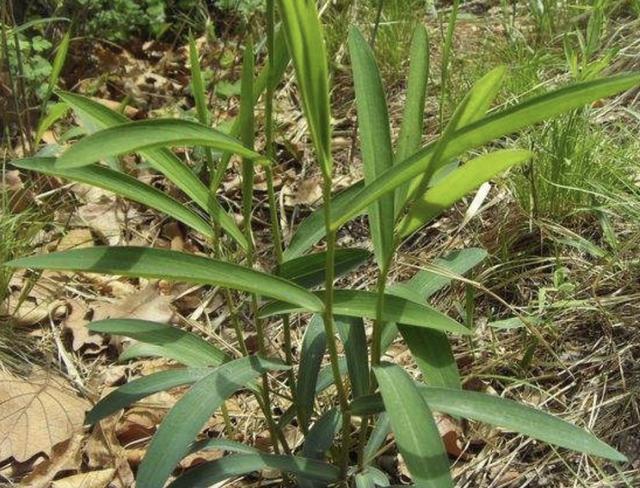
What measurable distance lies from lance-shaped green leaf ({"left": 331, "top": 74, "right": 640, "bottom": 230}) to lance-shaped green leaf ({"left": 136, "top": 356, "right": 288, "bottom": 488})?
0.33 metres

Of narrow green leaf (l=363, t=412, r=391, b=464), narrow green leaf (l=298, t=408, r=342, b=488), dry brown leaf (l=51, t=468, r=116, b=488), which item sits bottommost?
dry brown leaf (l=51, t=468, r=116, b=488)

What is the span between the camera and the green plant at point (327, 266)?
97 centimetres

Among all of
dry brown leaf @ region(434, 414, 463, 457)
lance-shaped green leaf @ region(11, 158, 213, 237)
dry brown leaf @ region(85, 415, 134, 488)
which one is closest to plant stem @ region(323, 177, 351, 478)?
lance-shaped green leaf @ region(11, 158, 213, 237)

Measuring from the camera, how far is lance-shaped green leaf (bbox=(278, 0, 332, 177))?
93cm

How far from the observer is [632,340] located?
65.2 inches

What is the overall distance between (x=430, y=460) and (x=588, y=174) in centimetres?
99

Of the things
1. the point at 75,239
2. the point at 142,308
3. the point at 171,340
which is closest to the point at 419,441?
the point at 171,340

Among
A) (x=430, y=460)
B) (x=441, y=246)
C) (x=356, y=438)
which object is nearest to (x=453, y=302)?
(x=441, y=246)

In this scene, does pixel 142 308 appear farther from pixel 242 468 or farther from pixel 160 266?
pixel 160 266

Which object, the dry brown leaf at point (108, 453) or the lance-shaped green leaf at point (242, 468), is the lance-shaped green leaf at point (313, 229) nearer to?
the lance-shaped green leaf at point (242, 468)

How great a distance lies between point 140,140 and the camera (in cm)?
96

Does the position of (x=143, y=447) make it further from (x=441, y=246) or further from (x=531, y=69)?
(x=531, y=69)

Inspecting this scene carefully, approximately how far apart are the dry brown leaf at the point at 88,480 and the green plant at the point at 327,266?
327 mm

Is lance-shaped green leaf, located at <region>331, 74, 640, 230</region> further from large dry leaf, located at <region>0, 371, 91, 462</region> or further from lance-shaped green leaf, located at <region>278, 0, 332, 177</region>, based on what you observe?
large dry leaf, located at <region>0, 371, 91, 462</region>
